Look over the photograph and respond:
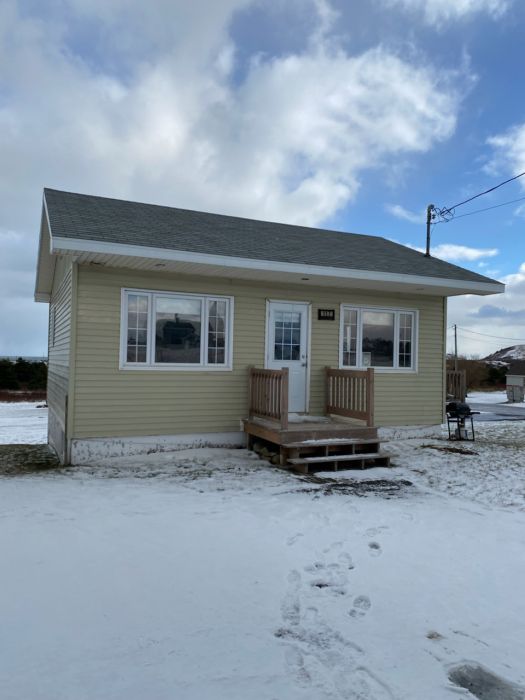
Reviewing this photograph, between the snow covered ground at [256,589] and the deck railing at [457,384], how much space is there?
5.02 m

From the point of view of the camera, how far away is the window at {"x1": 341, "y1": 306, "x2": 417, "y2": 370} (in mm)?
9156

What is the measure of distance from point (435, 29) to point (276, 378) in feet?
29.7

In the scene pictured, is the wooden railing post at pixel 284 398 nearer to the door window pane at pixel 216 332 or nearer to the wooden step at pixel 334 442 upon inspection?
the wooden step at pixel 334 442

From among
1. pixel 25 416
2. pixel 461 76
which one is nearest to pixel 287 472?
pixel 461 76

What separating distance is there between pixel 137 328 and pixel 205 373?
1.29 m

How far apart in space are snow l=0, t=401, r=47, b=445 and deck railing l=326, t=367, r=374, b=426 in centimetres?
664

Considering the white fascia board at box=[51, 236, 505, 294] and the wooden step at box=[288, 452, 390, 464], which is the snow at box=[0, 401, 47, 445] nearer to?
the white fascia board at box=[51, 236, 505, 294]

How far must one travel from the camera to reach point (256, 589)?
3.25 metres

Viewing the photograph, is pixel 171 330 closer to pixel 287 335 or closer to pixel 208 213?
pixel 287 335

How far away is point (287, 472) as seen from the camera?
6660mm

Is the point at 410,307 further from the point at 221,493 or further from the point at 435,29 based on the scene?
the point at 435,29

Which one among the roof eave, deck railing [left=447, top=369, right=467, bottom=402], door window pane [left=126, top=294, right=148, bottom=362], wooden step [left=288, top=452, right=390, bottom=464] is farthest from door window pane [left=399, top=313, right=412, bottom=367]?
the roof eave

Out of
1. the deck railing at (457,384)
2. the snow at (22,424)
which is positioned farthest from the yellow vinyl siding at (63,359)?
the deck railing at (457,384)

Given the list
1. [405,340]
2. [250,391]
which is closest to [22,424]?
[250,391]
